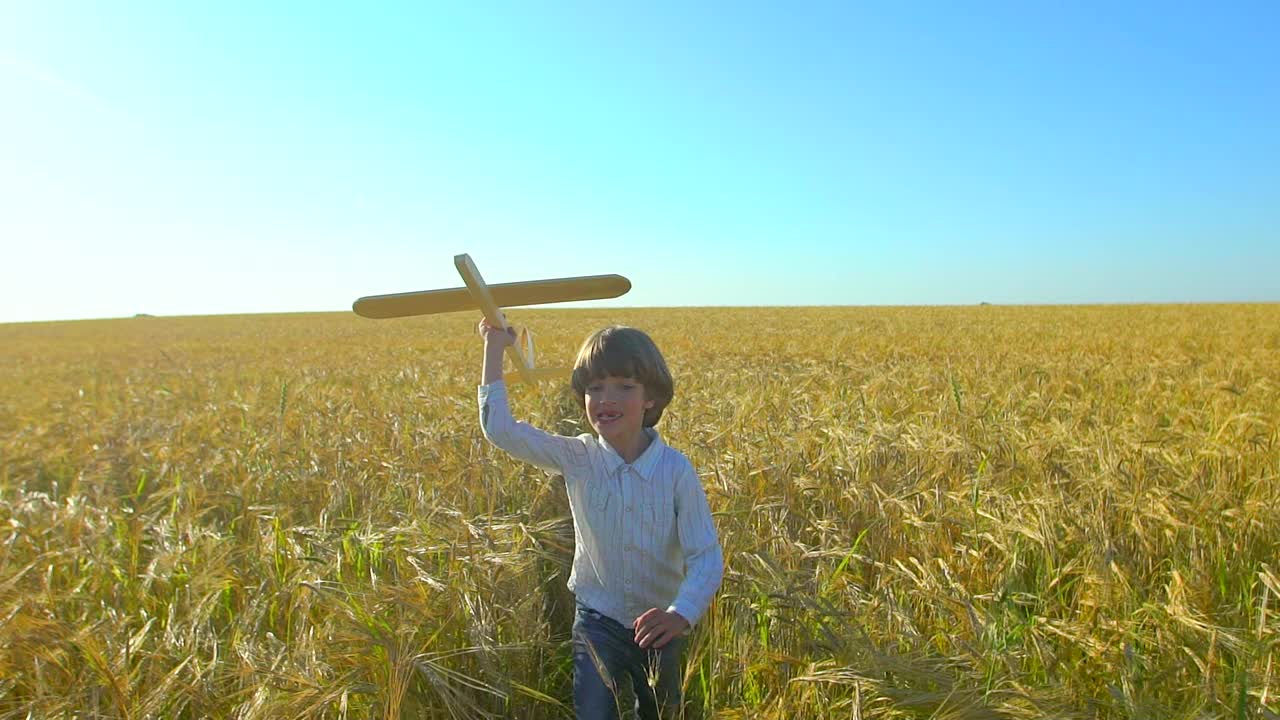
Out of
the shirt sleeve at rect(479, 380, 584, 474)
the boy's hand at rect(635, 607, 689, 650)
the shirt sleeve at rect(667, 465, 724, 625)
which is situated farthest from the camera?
the shirt sleeve at rect(479, 380, 584, 474)

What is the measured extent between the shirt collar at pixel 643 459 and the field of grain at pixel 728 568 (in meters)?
0.42

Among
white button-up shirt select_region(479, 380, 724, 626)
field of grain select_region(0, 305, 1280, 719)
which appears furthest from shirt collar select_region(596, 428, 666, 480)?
field of grain select_region(0, 305, 1280, 719)

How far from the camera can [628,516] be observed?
2.07 meters

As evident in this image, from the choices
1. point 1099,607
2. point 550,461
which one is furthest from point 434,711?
point 1099,607

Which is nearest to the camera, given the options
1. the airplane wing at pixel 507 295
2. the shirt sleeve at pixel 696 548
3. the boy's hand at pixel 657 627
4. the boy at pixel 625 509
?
→ the boy's hand at pixel 657 627

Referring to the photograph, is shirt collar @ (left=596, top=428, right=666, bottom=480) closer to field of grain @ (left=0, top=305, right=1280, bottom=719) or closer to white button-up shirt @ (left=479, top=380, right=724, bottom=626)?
white button-up shirt @ (left=479, top=380, right=724, bottom=626)

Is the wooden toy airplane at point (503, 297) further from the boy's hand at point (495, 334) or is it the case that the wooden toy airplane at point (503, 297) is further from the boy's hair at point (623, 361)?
the boy's hair at point (623, 361)

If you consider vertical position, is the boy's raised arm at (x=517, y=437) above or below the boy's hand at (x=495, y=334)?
below

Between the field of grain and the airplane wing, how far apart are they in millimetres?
745

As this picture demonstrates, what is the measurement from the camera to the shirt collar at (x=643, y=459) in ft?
6.78

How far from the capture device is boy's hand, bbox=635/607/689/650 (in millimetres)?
1711

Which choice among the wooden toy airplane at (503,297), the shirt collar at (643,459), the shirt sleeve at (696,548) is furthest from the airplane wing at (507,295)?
the shirt sleeve at (696,548)

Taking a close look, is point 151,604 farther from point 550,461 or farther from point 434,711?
point 550,461

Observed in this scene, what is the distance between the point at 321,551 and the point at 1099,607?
2.54 meters
